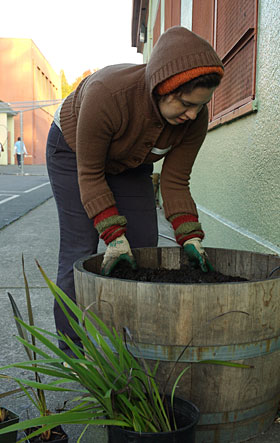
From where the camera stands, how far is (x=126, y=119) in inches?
87.0

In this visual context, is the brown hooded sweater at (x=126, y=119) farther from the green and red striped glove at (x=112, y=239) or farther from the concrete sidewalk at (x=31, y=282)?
the concrete sidewalk at (x=31, y=282)

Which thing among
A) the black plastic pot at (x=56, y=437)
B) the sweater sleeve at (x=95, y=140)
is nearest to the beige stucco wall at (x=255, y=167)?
the sweater sleeve at (x=95, y=140)

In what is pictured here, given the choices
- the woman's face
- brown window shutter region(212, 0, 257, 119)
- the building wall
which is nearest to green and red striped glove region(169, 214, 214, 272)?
the woman's face

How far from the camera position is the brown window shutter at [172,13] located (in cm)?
773

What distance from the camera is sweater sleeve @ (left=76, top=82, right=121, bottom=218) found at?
2.13 meters

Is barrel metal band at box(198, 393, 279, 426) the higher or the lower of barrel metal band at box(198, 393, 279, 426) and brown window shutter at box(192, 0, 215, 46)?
the lower

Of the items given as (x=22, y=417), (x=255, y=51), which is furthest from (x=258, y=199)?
(x=22, y=417)

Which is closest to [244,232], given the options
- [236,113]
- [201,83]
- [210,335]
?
[236,113]

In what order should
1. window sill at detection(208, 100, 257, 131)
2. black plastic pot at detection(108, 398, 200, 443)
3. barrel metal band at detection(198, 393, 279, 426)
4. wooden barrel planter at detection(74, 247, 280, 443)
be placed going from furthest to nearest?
window sill at detection(208, 100, 257, 131)
barrel metal band at detection(198, 393, 279, 426)
wooden barrel planter at detection(74, 247, 280, 443)
black plastic pot at detection(108, 398, 200, 443)

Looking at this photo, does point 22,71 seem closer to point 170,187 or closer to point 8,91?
point 8,91

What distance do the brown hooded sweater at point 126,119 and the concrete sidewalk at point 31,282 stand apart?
2.85 ft

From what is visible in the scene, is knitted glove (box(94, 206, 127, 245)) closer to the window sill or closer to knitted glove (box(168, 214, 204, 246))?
knitted glove (box(168, 214, 204, 246))

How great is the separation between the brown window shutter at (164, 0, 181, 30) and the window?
7.31 feet

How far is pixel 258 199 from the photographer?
11.2 ft
